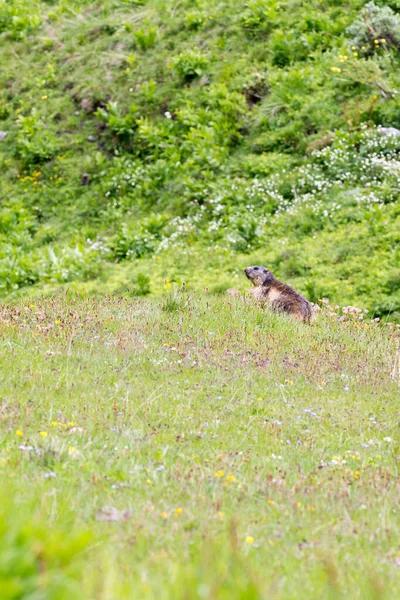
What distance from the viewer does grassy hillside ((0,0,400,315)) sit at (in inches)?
541

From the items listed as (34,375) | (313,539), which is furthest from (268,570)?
(34,375)

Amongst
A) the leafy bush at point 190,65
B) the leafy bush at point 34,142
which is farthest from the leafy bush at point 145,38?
the leafy bush at point 34,142

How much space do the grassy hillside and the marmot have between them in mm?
2085

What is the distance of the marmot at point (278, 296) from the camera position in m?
9.61

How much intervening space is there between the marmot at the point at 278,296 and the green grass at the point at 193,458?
2.25 feet

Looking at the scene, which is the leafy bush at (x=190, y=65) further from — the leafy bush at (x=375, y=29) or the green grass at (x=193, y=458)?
the green grass at (x=193, y=458)

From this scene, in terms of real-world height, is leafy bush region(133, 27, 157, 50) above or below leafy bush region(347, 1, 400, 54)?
below

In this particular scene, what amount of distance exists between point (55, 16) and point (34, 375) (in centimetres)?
1841

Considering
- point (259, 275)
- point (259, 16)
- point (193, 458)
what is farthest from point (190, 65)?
point (193, 458)

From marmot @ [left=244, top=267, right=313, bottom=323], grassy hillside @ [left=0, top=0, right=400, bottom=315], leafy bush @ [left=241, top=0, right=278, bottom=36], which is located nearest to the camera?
marmot @ [left=244, top=267, right=313, bottom=323]

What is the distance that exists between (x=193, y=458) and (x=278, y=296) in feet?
17.3

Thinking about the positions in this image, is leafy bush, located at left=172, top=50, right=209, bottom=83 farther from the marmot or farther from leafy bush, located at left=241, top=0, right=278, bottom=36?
the marmot

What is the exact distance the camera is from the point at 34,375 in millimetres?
6301

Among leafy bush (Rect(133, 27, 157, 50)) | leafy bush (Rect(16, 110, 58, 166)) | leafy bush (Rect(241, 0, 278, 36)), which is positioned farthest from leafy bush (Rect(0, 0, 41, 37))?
leafy bush (Rect(241, 0, 278, 36))
